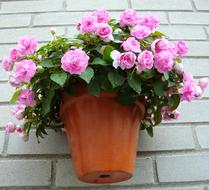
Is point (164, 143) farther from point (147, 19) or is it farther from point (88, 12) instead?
point (88, 12)

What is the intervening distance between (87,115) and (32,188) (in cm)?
31

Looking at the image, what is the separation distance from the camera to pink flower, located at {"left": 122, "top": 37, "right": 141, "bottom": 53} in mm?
1405

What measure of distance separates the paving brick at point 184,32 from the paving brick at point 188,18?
0.12 ft

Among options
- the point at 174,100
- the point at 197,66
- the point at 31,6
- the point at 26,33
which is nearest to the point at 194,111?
the point at 197,66

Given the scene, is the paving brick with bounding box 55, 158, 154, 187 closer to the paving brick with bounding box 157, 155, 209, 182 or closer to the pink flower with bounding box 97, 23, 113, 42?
the paving brick with bounding box 157, 155, 209, 182

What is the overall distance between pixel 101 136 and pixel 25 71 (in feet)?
0.86

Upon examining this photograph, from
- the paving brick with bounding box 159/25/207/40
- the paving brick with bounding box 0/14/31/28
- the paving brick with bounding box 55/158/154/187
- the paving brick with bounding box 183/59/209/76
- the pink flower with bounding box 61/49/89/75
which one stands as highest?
the paving brick with bounding box 0/14/31/28

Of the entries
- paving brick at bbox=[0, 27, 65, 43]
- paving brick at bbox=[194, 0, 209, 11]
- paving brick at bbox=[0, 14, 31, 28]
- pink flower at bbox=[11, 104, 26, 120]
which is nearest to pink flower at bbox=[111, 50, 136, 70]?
pink flower at bbox=[11, 104, 26, 120]

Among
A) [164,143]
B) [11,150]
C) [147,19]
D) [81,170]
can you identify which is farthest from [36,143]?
[147,19]

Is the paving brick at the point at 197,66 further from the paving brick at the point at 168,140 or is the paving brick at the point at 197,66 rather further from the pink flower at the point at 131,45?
the pink flower at the point at 131,45

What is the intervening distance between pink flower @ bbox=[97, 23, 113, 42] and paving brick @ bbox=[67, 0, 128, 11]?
70cm

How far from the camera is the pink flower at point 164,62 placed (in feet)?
4.54

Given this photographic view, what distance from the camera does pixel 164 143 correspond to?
5.49 ft

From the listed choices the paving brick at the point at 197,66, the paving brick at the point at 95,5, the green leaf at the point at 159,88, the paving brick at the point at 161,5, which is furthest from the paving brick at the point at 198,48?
the green leaf at the point at 159,88
